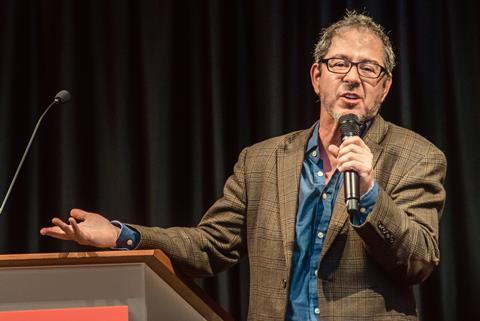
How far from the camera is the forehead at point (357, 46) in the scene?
2.60 metres

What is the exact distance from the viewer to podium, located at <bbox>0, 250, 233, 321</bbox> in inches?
76.9

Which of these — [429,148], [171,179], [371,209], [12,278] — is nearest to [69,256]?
[12,278]

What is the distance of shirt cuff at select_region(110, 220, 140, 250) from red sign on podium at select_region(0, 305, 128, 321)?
380 millimetres

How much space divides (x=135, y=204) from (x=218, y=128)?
504 millimetres

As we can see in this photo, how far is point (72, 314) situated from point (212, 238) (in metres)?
0.71

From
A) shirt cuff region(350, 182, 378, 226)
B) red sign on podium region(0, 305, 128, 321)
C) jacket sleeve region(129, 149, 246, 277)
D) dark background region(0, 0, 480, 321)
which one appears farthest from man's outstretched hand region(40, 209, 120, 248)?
dark background region(0, 0, 480, 321)

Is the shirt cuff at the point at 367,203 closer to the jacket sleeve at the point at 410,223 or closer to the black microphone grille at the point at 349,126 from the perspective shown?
the jacket sleeve at the point at 410,223

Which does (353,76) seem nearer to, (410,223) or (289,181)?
(289,181)

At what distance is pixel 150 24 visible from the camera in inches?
156

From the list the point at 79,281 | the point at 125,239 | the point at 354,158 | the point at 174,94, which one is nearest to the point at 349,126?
the point at 354,158

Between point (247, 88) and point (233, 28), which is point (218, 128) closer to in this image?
point (247, 88)

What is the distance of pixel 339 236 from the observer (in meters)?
2.34

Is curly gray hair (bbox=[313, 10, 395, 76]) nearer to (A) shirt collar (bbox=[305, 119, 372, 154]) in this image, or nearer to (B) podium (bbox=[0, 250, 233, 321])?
(A) shirt collar (bbox=[305, 119, 372, 154])

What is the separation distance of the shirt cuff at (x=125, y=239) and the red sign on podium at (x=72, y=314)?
0.38 m
